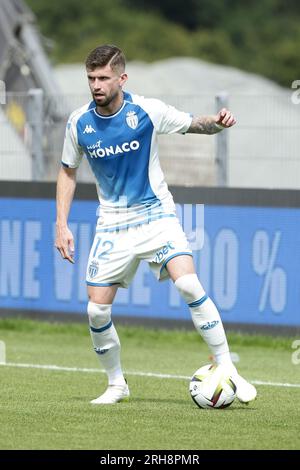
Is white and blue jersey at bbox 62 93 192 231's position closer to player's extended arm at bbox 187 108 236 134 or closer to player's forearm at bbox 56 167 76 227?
player's extended arm at bbox 187 108 236 134

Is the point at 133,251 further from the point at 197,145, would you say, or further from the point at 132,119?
the point at 197,145

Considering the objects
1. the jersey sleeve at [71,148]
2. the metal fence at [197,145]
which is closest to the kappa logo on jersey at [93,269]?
the jersey sleeve at [71,148]

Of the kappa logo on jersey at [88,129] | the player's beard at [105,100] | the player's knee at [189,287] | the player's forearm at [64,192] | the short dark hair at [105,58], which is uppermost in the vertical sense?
the short dark hair at [105,58]

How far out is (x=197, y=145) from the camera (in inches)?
654

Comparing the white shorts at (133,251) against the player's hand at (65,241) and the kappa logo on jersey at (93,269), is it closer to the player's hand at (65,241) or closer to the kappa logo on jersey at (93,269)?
the kappa logo on jersey at (93,269)

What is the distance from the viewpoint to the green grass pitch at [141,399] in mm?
8461

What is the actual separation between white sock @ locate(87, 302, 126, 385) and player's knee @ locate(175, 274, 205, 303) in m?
0.54

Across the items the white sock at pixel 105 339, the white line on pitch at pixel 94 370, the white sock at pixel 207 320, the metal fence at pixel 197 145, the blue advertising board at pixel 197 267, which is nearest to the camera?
the white sock at pixel 207 320

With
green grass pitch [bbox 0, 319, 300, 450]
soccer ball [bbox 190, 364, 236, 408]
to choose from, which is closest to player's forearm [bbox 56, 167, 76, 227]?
green grass pitch [bbox 0, 319, 300, 450]

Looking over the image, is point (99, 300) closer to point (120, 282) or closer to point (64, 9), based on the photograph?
point (120, 282)

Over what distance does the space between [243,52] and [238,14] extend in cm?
568

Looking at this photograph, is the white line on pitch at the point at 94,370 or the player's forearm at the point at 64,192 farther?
the white line on pitch at the point at 94,370

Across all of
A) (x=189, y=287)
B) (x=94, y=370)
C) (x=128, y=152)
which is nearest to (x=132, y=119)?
(x=128, y=152)

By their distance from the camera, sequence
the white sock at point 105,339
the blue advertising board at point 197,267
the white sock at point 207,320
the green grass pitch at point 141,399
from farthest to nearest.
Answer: the blue advertising board at point 197,267 < the white sock at point 105,339 < the white sock at point 207,320 < the green grass pitch at point 141,399
